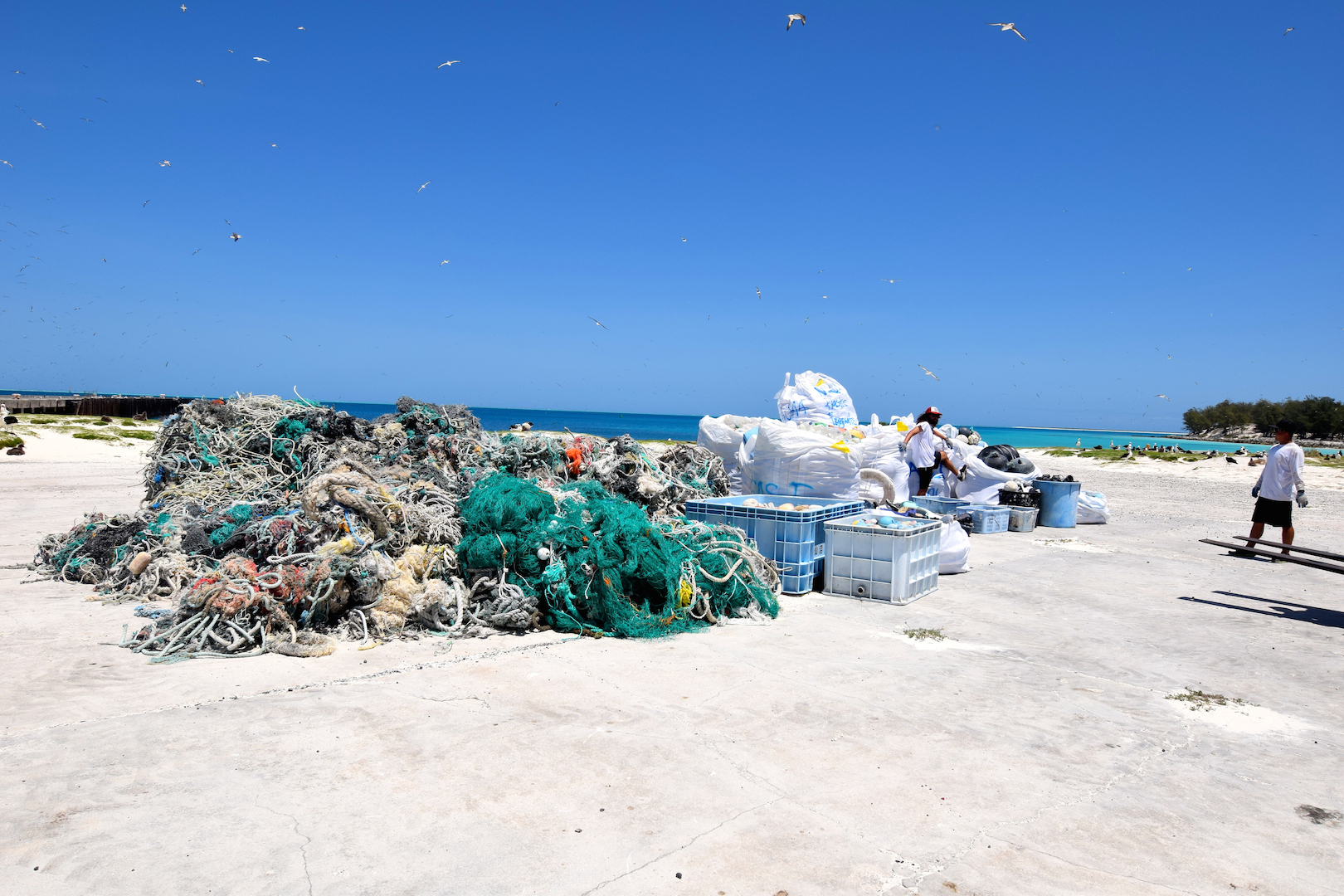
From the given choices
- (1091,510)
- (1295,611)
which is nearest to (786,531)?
(1295,611)

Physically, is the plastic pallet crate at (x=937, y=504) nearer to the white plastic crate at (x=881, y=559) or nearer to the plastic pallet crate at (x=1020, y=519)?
the plastic pallet crate at (x=1020, y=519)

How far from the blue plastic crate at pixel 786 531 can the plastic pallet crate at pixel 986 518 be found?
4.29 metres

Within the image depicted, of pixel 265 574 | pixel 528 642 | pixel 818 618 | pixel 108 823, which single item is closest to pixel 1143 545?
pixel 818 618

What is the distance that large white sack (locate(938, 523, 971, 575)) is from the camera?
6.91m

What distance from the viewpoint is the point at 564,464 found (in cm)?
705

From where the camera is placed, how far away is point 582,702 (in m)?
3.50

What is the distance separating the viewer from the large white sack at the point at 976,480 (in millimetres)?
10750

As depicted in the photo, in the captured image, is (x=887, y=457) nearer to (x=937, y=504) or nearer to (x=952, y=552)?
(x=937, y=504)

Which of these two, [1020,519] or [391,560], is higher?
[391,560]

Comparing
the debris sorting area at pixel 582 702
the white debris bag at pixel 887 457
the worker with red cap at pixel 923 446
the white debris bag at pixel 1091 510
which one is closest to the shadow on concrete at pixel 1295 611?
the debris sorting area at pixel 582 702

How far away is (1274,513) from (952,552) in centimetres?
384

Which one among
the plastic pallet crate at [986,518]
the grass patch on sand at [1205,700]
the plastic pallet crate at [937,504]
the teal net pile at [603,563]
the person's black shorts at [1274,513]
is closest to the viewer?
the grass patch on sand at [1205,700]

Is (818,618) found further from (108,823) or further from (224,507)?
(224,507)

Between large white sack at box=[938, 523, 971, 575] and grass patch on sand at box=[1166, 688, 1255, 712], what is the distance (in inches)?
119
